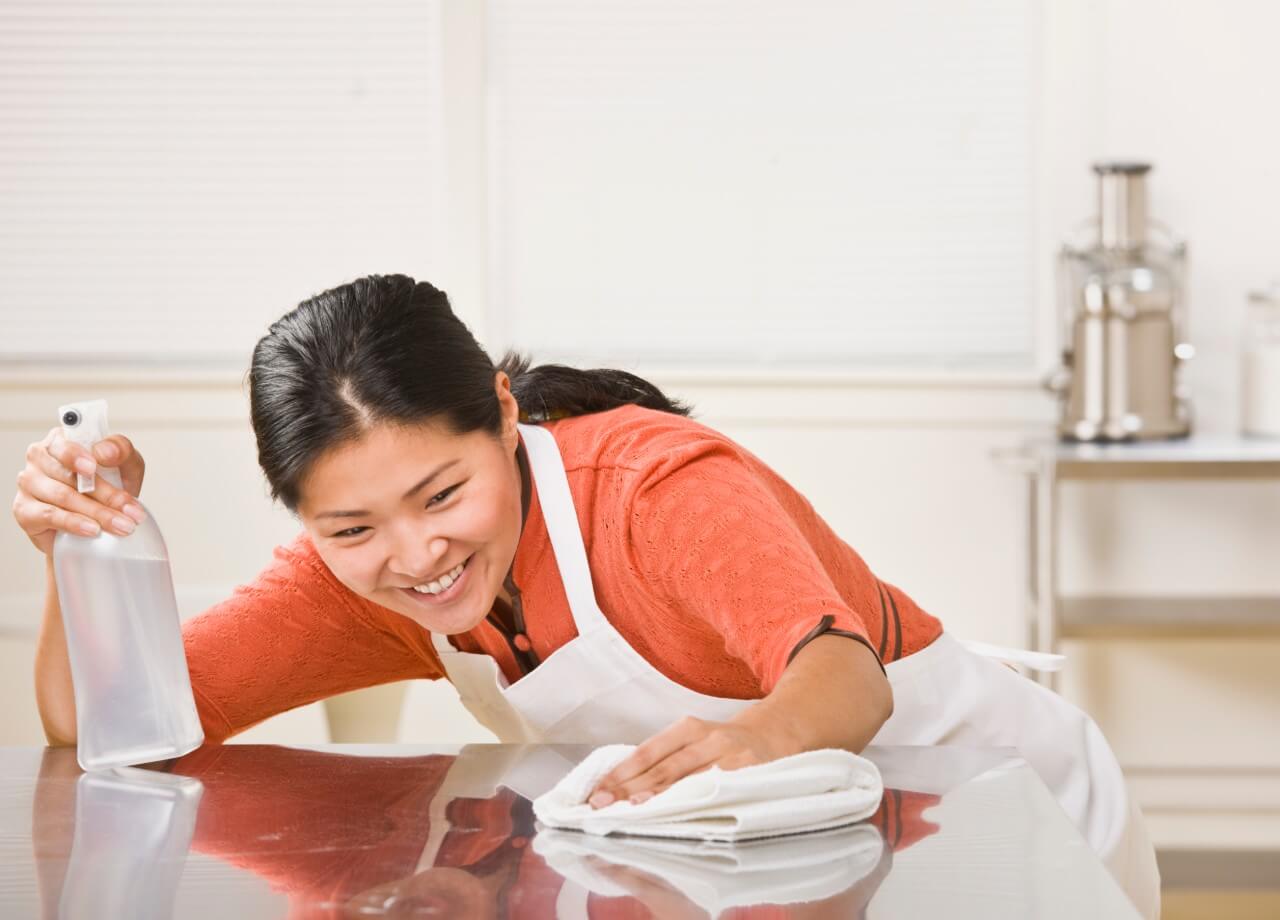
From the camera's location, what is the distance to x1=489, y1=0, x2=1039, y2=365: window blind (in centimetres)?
276

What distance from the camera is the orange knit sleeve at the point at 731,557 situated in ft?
3.25

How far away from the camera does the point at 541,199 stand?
282 centimetres

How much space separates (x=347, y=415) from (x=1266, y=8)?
227cm

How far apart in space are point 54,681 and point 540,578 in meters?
0.44

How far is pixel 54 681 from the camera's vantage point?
4.15 feet

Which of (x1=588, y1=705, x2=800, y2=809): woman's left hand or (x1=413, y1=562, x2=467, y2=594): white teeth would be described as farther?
(x1=413, y1=562, x2=467, y2=594): white teeth

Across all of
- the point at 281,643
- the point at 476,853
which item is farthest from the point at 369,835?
the point at 281,643

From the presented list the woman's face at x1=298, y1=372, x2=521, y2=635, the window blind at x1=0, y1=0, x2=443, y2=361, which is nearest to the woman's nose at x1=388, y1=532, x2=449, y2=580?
the woman's face at x1=298, y1=372, x2=521, y2=635

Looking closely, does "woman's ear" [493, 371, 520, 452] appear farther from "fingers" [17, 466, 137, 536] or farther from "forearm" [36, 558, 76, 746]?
"forearm" [36, 558, 76, 746]

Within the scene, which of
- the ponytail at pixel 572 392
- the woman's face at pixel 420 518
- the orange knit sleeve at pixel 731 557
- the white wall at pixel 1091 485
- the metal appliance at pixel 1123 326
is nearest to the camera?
the orange knit sleeve at pixel 731 557

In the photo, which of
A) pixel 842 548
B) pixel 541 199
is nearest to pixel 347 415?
pixel 842 548

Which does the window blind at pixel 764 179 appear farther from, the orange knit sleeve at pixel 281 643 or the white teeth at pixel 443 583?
the white teeth at pixel 443 583

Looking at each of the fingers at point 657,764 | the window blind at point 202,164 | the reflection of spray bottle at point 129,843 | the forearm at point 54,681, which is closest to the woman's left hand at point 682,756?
the fingers at point 657,764

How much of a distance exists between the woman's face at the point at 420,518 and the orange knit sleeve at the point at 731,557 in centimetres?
12
